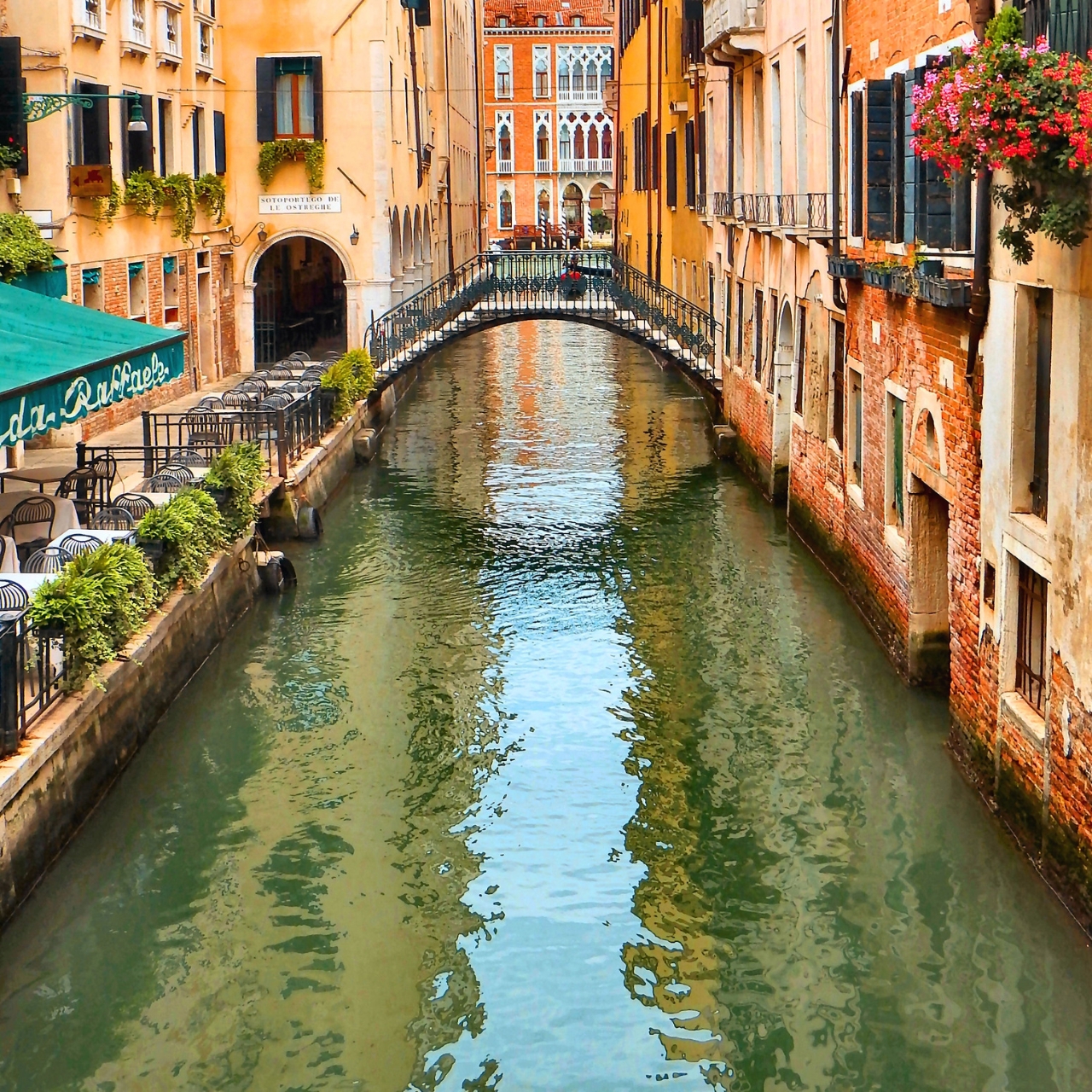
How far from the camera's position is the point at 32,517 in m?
14.0

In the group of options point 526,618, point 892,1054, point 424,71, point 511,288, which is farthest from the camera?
point 424,71

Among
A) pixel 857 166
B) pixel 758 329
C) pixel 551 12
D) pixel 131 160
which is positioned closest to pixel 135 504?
pixel 857 166

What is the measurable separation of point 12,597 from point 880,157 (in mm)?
7678

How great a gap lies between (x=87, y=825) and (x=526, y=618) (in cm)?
635

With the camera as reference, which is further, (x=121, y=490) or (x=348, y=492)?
(x=348, y=492)

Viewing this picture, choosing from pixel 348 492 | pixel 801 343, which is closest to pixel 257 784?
pixel 801 343

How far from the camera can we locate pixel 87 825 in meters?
10.6

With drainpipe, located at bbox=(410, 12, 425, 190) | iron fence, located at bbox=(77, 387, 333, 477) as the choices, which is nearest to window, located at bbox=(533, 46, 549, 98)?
drainpipe, located at bbox=(410, 12, 425, 190)

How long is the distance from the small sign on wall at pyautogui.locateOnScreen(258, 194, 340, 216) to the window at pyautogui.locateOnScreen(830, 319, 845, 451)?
53.3 ft

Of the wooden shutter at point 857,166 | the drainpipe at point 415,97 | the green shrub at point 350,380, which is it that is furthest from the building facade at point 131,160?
the drainpipe at point 415,97

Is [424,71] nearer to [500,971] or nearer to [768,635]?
[768,635]

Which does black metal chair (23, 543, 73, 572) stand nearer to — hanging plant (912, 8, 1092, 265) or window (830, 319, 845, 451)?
hanging plant (912, 8, 1092, 265)

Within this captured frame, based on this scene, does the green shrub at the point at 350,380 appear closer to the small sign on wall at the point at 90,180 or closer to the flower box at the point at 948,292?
the small sign on wall at the point at 90,180

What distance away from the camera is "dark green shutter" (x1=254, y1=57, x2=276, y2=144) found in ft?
101
